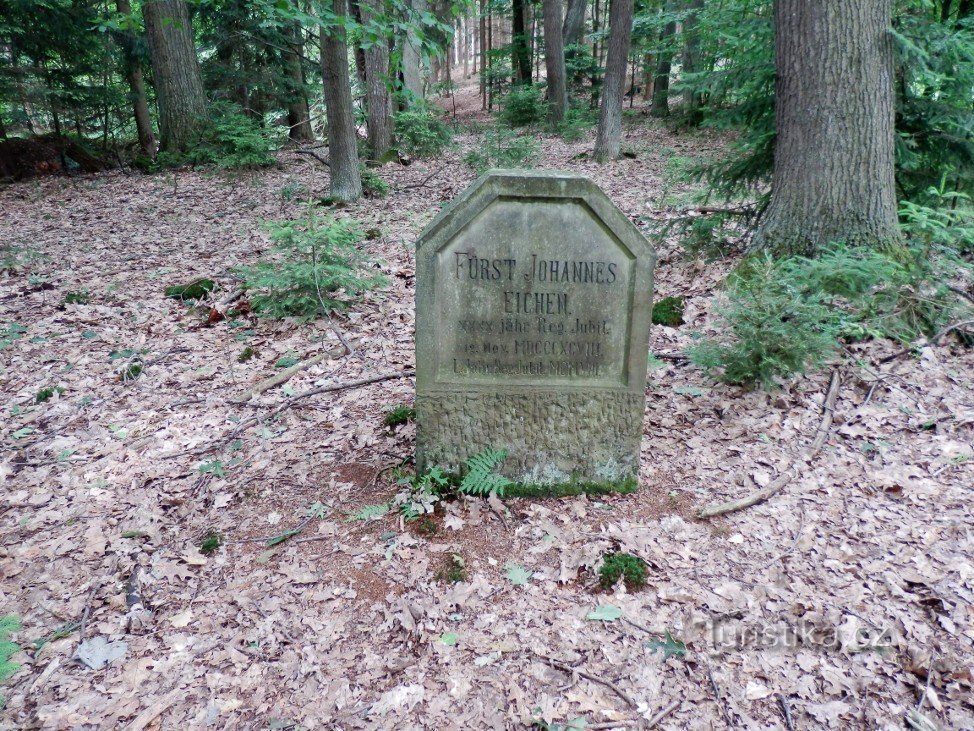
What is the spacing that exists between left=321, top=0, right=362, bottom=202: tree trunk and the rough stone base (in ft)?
25.1

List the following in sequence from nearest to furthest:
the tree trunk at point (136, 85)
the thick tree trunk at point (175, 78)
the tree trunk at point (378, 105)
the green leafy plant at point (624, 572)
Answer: the green leafy plant at point (624, 572) < the thick tree trunk at point (175, 78) < the tree trunk at point (378, 105) < the tree trunk at point (136, 85)

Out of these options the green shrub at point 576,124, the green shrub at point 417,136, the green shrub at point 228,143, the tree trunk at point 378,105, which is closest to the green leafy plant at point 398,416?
the green shrub at point 228,143

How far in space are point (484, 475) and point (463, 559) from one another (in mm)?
573

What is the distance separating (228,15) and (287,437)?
1423cm

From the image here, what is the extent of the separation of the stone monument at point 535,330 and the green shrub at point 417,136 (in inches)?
493

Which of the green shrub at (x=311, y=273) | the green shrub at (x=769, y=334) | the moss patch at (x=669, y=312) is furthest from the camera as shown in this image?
the green shrub at (x=311, y=273)

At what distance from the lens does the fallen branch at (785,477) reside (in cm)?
380

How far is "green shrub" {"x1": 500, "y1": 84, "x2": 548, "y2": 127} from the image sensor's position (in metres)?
20.5

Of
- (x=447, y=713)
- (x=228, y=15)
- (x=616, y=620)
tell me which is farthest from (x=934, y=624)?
(x=228, y=15)

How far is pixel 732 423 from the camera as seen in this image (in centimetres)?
466

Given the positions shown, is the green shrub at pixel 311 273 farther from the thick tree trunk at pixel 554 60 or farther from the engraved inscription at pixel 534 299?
the thick tree trunk at pixel 554 60

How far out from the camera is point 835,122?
5.70 m

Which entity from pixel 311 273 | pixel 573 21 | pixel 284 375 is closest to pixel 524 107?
pixel 573 21

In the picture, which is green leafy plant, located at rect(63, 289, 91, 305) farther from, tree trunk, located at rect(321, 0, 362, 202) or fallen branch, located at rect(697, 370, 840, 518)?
fallen branch, located at rect(697, 370, 840, 518)
